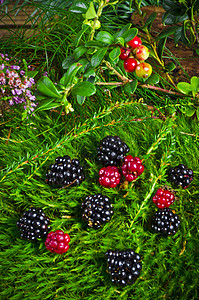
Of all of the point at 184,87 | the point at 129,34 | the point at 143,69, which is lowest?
the point at 184,87

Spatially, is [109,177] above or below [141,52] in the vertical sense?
below

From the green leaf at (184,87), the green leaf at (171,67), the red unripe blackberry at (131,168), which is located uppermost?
the green leaf at (171,67)

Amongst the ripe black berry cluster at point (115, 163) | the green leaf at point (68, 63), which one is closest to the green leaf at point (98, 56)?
the green leaf at point (68, 63)

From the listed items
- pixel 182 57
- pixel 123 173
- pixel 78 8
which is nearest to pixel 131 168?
pixel 123 173

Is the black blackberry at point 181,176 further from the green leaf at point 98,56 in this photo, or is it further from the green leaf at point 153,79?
the green leaf at point 98,56

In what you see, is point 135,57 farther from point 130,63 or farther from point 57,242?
point 57,242

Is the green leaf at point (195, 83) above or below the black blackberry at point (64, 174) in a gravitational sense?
above

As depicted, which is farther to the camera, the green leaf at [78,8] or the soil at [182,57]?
the soil at [182,57]

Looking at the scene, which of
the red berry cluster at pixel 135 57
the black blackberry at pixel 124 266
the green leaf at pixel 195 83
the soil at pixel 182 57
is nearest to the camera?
the black blackberry at pixel 124 266
